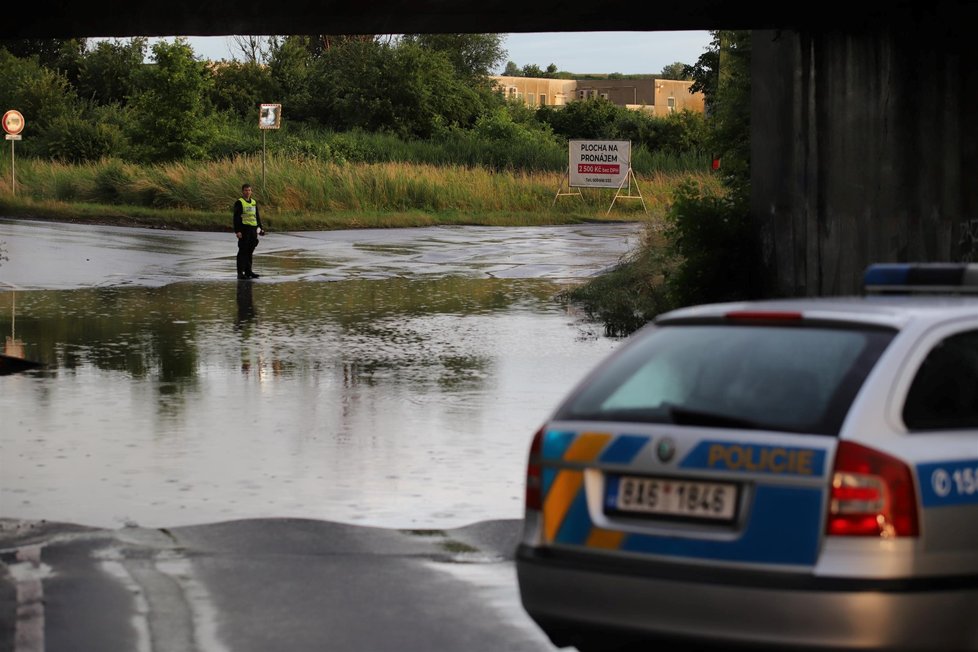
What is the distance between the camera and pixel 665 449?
5113mm

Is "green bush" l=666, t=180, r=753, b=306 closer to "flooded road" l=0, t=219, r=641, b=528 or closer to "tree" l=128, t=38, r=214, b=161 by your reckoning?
"flooded road" l=0, t=219, r=641, b=528

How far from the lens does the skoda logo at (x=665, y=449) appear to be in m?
5.11

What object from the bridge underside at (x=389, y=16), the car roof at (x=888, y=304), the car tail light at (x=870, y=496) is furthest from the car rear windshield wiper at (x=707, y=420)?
the bridge underside at (x=389, y=16)

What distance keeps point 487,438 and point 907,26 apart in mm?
5951

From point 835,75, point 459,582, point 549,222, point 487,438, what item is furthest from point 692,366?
point 549,222

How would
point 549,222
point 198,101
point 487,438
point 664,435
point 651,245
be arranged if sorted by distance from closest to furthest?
point 664,435
point 487,438
point 651,245
point 549,222
point 198,101

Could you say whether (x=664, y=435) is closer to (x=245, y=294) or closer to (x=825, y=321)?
(x=825, y=321)

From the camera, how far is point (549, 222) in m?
43.7

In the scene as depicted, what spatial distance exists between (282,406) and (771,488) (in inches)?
317

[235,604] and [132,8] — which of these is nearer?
[235,604]

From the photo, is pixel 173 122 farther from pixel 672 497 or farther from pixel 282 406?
pixel 672 497

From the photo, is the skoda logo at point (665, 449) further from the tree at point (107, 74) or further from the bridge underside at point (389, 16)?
the tree at point (107, 74)

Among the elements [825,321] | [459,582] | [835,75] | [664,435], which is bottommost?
[459,582]

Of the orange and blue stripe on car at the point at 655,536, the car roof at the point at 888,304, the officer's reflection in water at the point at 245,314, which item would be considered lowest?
the officer's reflection in water at the point at 245,314
